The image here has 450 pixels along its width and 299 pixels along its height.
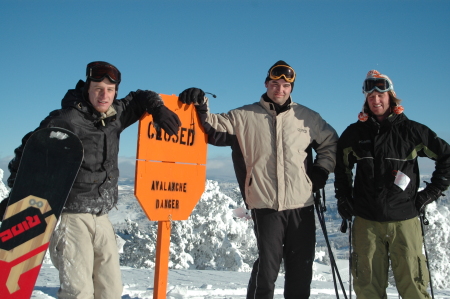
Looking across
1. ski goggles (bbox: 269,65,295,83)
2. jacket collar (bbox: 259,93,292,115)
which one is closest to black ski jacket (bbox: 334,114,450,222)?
jacket collar (bbox: 259,93,292,115)

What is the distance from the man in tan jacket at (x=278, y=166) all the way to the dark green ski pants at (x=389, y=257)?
0.44 metres

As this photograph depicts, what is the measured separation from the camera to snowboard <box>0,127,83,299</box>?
2.52 metres

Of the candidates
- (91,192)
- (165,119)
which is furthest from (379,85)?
(91,192)

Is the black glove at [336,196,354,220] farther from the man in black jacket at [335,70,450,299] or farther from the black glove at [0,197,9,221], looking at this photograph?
the black glove at [0,197,9,221]

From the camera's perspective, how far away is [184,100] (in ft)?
11.3

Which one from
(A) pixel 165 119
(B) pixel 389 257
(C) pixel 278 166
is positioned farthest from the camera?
(C) pixel 278 166

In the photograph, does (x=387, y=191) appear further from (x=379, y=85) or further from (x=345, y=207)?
(x=379, y=85)

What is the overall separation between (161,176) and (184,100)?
74 cm

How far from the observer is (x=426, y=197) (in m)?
3.30

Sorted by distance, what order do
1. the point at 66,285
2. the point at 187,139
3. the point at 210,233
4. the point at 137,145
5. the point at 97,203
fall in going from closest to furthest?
the point at 66,285 → the point at 97,203 → the point at 137,145 → the point at 187,139 → the point at 210,233

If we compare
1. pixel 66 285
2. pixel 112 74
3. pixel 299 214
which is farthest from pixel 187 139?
pixel 66 285

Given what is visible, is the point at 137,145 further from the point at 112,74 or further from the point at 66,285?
the point at 66,285

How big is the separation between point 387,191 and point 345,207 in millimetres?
404

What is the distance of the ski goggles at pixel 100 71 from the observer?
285cm
